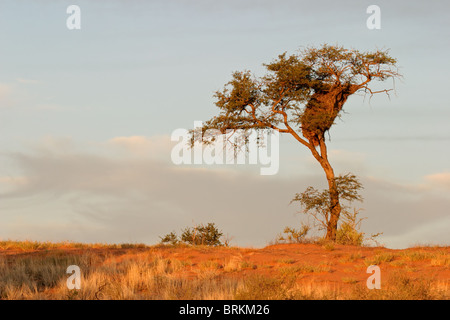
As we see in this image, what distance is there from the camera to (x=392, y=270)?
673 inches

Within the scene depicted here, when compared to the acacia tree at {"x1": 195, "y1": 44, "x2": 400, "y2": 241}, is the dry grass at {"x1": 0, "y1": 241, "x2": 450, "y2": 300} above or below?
below

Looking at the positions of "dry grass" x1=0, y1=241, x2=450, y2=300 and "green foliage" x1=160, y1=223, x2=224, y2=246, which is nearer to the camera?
"dry grass" x1=0, y1=241, x2=450, y2=300

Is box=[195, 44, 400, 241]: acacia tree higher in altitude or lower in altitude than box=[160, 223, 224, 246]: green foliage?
higher

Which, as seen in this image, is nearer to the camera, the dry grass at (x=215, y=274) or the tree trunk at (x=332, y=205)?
the dry grass at (x=215, y=274)

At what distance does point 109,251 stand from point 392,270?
33.0 feet

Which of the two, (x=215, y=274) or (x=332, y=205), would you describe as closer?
(x=215, y=274)

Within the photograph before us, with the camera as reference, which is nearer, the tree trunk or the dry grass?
the dry grass

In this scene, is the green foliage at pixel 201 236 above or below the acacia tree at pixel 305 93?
below

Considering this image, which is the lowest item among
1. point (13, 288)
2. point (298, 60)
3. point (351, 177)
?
point (13, 288)

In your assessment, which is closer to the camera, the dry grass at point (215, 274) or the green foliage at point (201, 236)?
the dry grass at point (215, 274)

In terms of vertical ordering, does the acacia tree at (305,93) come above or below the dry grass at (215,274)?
above

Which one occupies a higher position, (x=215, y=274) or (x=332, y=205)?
(x=332, y=205)
